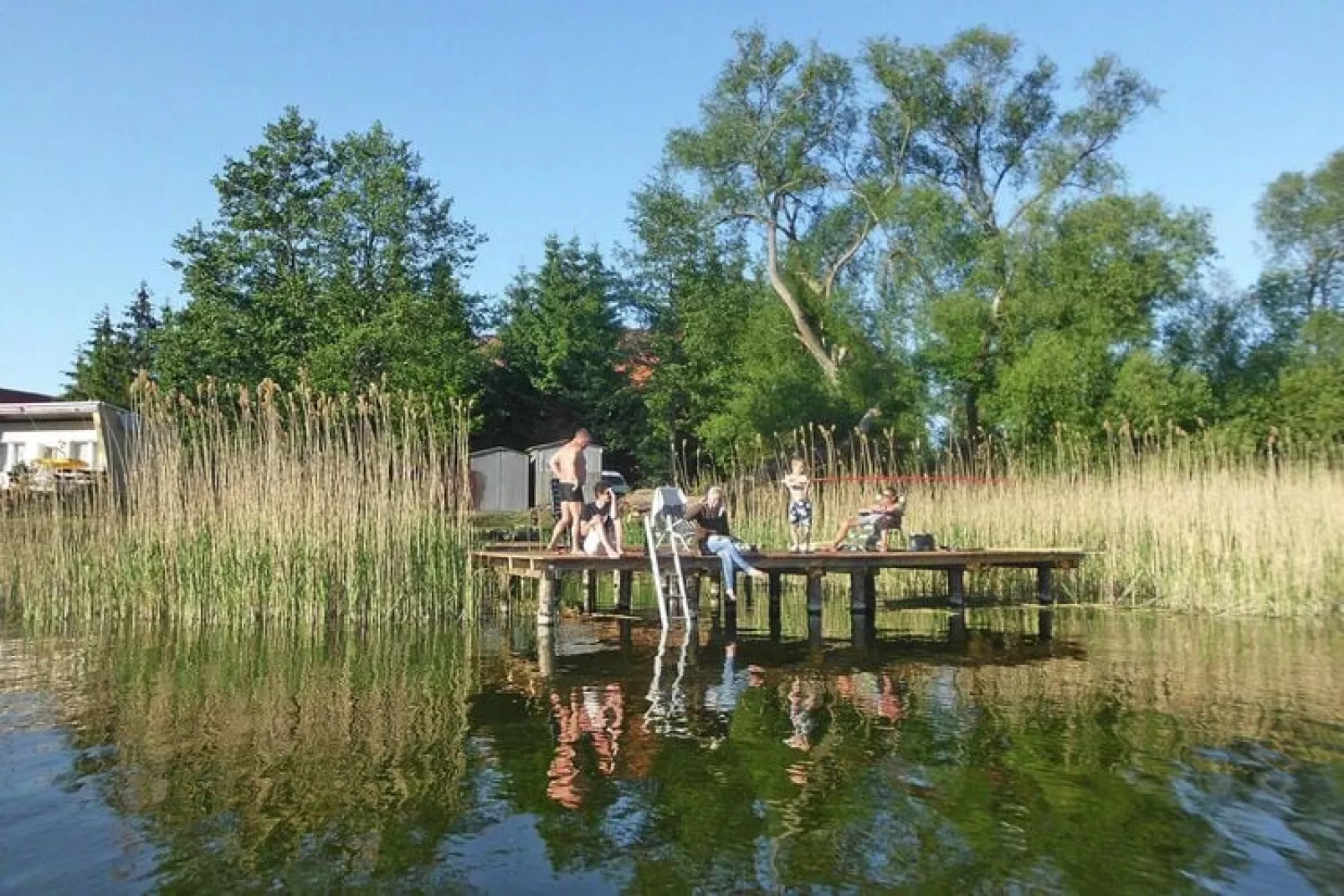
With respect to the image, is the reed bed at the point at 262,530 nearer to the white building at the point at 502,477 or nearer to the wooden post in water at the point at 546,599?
the wooden post in water at the point at 546,599

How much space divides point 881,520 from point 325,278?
1965cm

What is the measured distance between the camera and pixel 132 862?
5.03 meters

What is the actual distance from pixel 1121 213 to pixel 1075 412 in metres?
5.11

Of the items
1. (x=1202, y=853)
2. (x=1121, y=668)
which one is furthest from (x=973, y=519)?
(x=1202, y=853)

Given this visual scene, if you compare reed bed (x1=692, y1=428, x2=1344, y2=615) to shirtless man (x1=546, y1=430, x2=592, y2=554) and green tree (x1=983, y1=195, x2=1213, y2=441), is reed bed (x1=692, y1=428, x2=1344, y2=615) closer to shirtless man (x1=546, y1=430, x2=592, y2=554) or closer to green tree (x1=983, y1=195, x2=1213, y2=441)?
shirtless man (x1=546, y1=430, x2=592, y2=554)

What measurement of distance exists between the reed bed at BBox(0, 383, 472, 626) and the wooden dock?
104 cm

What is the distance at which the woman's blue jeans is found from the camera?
1208 centimetres

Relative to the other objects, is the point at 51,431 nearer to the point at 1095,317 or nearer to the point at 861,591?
the point at 861,591

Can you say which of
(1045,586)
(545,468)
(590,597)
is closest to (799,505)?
(590,597)

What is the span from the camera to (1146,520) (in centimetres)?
1471

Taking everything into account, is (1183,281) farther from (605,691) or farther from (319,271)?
(605,691)

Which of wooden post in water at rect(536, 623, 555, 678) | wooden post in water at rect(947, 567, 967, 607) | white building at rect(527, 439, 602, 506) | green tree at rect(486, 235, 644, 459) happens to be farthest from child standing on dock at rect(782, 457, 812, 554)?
green tree at rect(486, 235, 644, 459)

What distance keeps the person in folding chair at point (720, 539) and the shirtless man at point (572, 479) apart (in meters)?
1.24

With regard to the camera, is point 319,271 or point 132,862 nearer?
point 132,862
